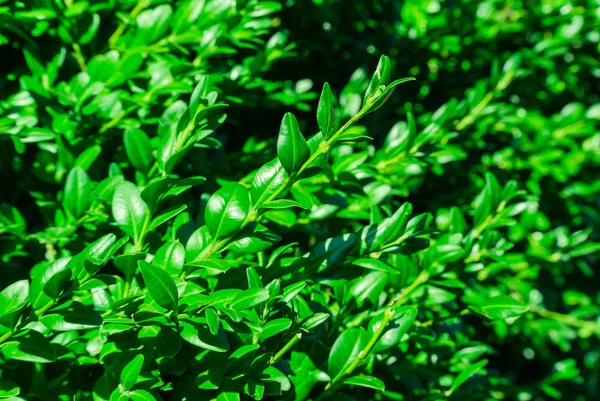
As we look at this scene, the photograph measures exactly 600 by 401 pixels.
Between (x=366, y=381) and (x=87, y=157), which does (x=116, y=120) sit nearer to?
(x=87, y=157)

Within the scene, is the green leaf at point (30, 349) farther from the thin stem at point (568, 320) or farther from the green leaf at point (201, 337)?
the thin stem at point (568, 320)

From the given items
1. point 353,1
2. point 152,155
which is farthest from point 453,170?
point 152,155

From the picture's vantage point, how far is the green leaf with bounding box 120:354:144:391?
3.81 ft

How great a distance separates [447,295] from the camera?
1.66m

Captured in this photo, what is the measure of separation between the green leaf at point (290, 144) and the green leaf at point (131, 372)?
1.48 feet

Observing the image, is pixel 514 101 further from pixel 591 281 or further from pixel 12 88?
pixel 12 88

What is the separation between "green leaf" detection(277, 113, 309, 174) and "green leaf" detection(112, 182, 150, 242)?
1.20 ft

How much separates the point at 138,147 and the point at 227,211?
1.39ft

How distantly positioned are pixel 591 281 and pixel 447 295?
1.87 metres

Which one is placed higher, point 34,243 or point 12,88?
point 12,88

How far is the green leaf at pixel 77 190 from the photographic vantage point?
1.51m

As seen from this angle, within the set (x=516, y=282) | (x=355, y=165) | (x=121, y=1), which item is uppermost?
(x=121, y=1)

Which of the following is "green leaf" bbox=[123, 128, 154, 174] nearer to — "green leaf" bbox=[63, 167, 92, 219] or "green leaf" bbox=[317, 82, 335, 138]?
"green leaf" bbox=[63, 167, 92, 219]

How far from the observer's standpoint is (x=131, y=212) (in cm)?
134
